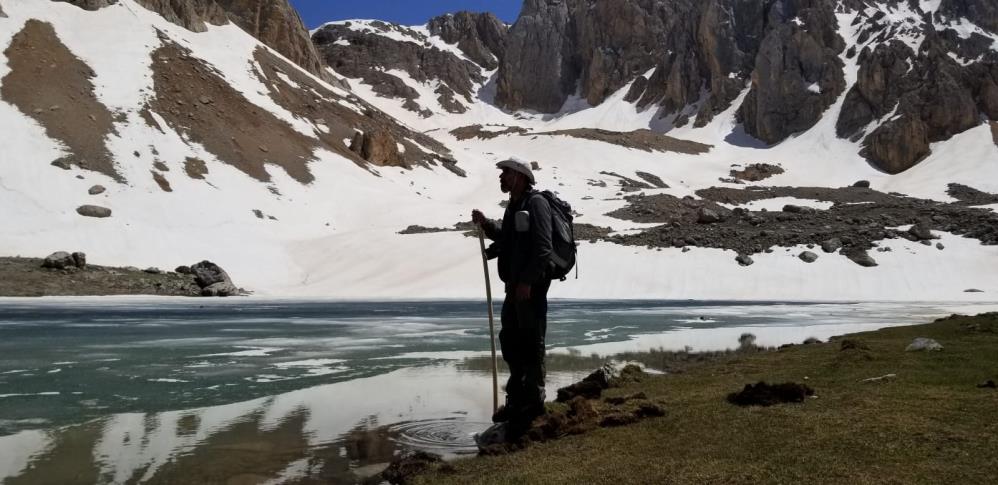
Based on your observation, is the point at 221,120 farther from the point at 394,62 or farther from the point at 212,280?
the point at 394,62

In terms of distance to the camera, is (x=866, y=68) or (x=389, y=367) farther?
(x=866, y=68)

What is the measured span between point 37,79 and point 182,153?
11256 millimetres

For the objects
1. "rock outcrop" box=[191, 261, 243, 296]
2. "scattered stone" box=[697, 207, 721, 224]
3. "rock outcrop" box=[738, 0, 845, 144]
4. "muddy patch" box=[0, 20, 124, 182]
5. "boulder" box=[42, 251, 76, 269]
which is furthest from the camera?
"rock outcrop" box=[738, 0, 845, 144]

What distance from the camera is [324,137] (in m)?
71.2

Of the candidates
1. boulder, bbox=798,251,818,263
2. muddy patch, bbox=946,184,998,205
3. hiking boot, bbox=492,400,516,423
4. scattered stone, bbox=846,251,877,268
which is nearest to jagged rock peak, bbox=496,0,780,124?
muddy patch, bbox=946,184,998,205

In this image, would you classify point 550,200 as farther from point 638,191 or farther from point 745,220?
Result: point 638,191

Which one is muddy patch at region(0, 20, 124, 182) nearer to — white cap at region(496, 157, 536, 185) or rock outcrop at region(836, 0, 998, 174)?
white cap at region(496, 157, 536, 185)

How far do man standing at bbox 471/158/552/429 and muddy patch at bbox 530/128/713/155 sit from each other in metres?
98.1

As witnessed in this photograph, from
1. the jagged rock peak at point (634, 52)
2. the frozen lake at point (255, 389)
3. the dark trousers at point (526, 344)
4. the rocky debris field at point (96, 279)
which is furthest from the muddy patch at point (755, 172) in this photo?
the dark trousers at point (526, 344)

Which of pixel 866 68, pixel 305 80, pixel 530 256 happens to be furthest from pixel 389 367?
pixel 866 68

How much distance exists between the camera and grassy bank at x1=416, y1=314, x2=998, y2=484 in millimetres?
4461

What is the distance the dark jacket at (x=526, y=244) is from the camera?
6.32 metres

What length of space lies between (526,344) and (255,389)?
14.9 ft

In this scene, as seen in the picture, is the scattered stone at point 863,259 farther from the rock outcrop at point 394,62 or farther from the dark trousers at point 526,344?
the rock outcrop at point 394,62
